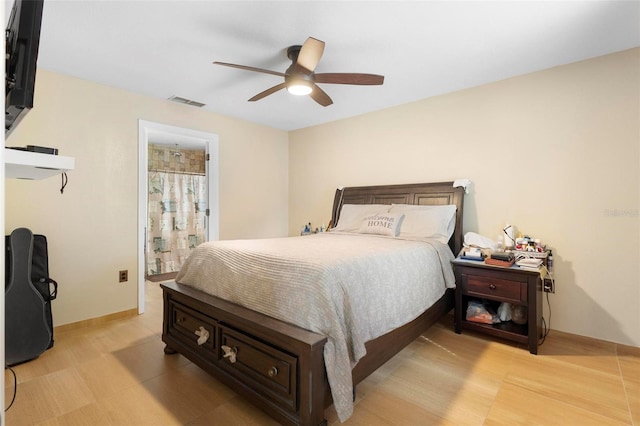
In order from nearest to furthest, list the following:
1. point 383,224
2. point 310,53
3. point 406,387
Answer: point 406,387
point 310,53
point 383,224

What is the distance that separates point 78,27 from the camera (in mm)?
2102

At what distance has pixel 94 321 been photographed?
2971 mm

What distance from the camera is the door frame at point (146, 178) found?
10.8ft

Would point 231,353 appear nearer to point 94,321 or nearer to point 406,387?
point 406,387

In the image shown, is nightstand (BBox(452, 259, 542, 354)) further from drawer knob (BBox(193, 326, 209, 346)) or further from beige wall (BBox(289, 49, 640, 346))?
drawer knob (BBox(193, 326, 209, 346))

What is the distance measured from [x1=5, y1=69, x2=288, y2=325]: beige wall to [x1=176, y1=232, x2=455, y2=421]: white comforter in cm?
128

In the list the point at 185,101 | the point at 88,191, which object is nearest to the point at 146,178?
the point at 88,191

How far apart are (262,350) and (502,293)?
1982 millimetres

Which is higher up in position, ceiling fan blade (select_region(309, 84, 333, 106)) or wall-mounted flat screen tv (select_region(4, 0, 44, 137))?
ceiling fan blade (select_region(309, 84, 333, 106))

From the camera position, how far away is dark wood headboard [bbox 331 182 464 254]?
10.0 feet

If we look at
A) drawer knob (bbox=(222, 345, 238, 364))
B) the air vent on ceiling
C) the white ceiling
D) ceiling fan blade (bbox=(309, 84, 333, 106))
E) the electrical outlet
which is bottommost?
→ drawer knob (bbox=(222, 345, 238, 364))

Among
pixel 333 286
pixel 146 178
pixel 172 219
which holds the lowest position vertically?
pixel 333 286

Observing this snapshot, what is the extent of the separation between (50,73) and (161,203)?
260 centimetres

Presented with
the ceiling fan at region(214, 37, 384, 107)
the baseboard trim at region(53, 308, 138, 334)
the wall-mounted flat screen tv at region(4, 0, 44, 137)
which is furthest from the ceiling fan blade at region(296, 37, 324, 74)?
the baseboard trim at region(53, 308, 138, 334)
